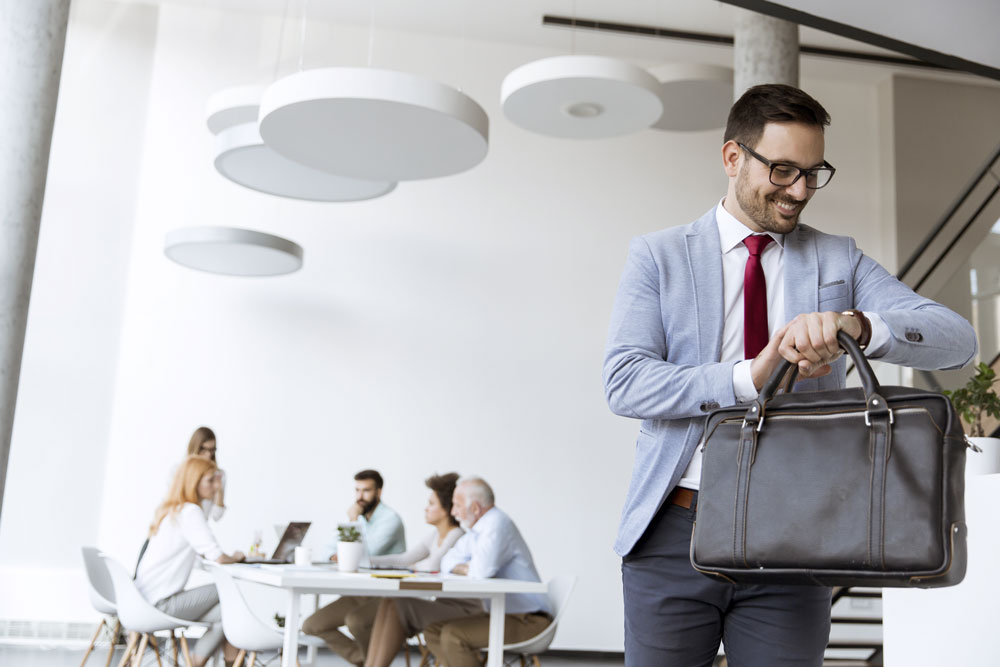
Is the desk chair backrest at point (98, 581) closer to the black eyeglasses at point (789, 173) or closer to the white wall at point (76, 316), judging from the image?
the white wall at point (76, 316)

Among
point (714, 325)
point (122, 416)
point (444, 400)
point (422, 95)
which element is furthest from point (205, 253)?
point (714, 325)

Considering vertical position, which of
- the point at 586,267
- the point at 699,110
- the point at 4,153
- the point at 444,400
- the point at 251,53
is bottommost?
the point at 444,400

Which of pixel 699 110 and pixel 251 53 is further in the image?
pixel 251 53

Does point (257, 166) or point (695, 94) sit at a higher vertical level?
point (695, 94)

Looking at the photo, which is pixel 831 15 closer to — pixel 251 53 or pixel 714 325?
pixel 714 325

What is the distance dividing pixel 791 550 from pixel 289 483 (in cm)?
791

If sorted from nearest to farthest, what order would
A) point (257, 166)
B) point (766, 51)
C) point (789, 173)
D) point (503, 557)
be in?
point (789, 173) < point (503, 557) < point (257, 166) < point (766, 51)

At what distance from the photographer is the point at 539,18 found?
371 inches

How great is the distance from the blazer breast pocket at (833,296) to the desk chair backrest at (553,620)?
3775 millimetres

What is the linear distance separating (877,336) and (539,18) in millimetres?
8482

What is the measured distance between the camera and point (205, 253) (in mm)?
7547

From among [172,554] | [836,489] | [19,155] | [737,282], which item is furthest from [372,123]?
[836,489]

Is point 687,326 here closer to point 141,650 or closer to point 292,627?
point 292,627

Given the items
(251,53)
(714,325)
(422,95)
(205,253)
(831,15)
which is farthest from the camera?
(251,53)
